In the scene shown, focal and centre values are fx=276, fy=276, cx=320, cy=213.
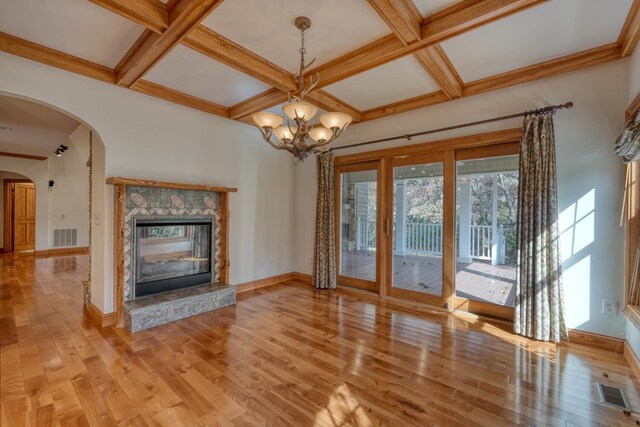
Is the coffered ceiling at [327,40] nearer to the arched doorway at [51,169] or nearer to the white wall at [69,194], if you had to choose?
the arched doorway at [51,169]

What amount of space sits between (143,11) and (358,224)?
12.5 feet

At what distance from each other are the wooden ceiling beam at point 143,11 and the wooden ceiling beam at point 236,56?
0.70 ft

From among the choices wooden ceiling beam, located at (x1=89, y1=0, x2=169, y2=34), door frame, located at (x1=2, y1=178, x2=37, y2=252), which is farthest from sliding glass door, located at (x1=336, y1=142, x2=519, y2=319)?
door frame, located at (x1=2, y1=178, x2=37, y2=252)

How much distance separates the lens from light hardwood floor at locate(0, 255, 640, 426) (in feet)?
6.06

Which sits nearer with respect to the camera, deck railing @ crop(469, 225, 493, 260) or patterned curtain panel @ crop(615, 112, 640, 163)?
patterned curtain panel @ crop(615, 112, 640, 163)

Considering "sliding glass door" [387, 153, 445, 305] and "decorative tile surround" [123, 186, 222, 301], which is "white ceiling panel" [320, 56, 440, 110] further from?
"decorative tile surround" [123, 186, 222, 301]

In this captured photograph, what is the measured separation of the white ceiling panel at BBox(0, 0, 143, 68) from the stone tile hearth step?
2.77 m

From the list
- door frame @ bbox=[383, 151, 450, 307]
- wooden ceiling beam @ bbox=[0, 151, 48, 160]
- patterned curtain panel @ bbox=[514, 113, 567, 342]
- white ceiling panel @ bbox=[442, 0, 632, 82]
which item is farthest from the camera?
wooden ceiling beam @ bbox=[0, 151, 48, 160]

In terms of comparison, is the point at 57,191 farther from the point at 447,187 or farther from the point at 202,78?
the point at 447,187

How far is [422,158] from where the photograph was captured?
4051 millimetres

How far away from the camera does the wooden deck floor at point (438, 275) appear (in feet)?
11.7

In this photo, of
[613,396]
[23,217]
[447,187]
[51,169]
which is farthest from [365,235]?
[23,217]

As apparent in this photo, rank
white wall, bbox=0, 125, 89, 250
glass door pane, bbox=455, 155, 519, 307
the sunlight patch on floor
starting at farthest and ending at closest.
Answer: white wall, bbox=0, 125, 89, 250 < glass door pane, bbox=455, 155, 519, 307 < the sunlight patch on floor

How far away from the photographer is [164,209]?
12.2ft
